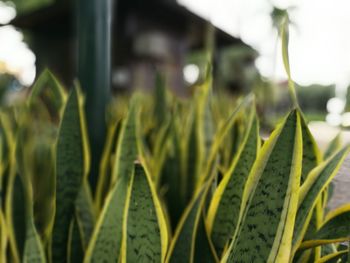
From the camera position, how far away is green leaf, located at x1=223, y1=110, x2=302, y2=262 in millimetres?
254

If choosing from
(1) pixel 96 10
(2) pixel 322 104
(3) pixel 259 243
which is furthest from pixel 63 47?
(2) pixel 322 104

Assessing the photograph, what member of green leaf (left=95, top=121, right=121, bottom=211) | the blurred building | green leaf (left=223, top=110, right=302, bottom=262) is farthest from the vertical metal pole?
the blurred building

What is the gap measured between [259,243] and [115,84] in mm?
5020

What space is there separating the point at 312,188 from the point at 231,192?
103 millimetres

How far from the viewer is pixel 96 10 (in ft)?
2.02

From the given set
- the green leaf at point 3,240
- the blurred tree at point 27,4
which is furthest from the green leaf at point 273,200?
the blurred tree at point 27,4

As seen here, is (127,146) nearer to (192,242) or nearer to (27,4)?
(192,242)

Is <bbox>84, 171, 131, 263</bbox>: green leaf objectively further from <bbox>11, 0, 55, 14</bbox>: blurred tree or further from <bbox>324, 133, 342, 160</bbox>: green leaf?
<bbox>11, 0, 55, 14</bbox>: blurred tree

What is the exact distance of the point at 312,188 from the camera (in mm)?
286

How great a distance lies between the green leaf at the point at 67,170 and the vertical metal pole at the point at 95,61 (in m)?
0.15

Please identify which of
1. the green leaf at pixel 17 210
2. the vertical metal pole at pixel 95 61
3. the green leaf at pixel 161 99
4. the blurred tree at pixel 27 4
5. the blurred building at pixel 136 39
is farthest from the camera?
the blurred tree at pixel 27 4

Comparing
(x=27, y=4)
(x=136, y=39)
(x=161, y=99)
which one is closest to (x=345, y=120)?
(x=161, y=99)

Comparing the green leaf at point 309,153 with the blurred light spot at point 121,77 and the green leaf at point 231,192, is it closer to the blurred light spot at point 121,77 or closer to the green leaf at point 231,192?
the green leaf at point 231,192

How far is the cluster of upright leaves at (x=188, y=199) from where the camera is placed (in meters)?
0.26
